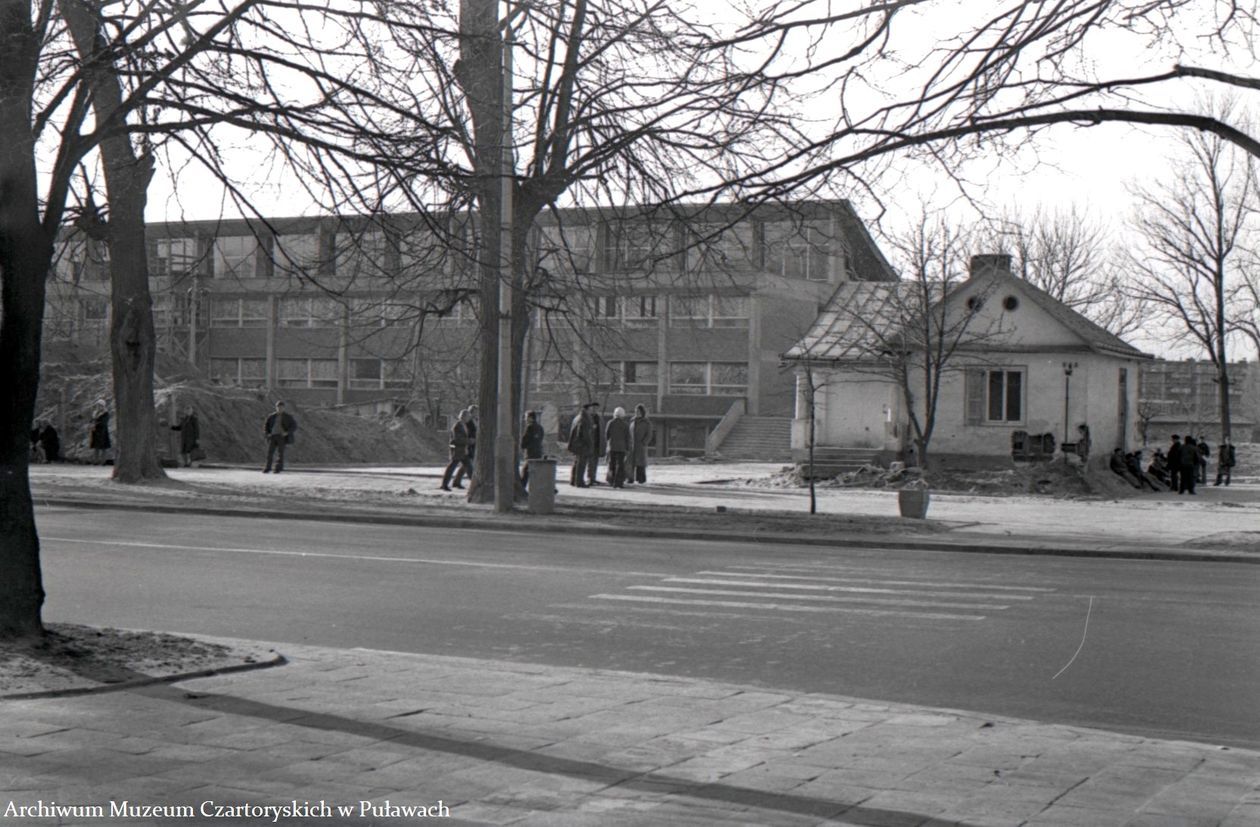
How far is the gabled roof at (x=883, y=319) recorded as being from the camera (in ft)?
135

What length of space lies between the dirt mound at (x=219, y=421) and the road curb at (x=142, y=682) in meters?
34.2

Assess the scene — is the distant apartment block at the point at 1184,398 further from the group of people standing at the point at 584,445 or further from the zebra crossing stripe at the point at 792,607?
the zebra crossing stripe at the point at 792,607

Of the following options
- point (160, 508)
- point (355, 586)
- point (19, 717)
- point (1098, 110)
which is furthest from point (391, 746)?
point (160, 508)

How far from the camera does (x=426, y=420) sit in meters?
68.9

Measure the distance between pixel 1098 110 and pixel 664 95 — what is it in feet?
10.4

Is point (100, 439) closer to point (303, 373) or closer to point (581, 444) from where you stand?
point (581, 444)

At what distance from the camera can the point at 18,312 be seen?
892 centimetres

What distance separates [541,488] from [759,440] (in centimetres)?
4044

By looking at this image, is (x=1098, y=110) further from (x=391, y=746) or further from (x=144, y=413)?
(x=144, y=413)

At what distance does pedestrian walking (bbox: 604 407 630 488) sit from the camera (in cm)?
3394

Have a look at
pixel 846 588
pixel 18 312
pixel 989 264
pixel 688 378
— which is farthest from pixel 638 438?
pixel 688 378

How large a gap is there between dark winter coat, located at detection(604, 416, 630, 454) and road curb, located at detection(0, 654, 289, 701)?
2505 centimetres

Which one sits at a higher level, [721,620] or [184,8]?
[184,8]

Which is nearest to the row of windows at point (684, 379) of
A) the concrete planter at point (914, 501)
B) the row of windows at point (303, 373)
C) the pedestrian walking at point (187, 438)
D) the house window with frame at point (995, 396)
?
the row of windows at point (303, 373)
